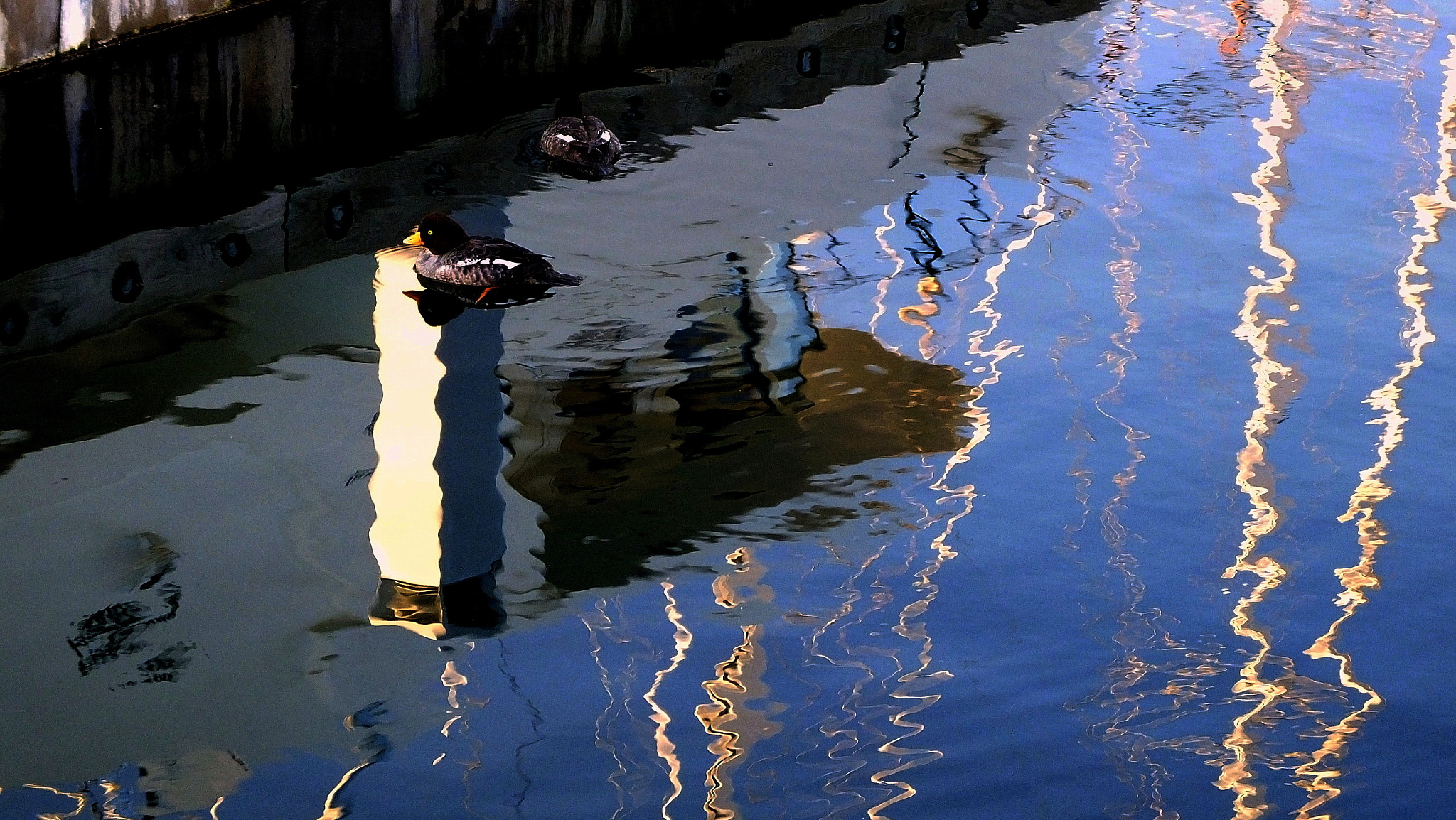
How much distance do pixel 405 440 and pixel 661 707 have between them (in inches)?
87.3

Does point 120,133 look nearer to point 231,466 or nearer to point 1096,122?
point 231,466

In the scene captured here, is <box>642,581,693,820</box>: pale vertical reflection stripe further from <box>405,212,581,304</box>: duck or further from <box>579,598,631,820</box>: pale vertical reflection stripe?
<box>405,212,581,304</box>: duck

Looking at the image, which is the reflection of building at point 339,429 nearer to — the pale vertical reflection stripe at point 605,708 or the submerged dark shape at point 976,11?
the pale vertical reflection stripe at point 605,708

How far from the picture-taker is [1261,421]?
7.71 m

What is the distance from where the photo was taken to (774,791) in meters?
5.11

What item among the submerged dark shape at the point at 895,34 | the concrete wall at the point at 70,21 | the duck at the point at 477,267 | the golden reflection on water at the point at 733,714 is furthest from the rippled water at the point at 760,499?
the submerged dark shape at the point at 895,34

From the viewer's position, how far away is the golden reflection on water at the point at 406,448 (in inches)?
247

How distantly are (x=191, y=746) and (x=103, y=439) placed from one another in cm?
221

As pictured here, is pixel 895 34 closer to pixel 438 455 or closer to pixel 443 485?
pixel 438 455

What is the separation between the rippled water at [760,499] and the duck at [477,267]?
23 centimetres

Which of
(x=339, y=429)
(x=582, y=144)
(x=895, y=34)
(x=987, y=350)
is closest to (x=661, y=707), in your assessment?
(x=339, y=429)

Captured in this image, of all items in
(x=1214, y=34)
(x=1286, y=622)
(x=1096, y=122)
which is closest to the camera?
(x=1286, y=622)

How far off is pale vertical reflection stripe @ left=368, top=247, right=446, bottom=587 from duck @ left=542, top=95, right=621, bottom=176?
1.54 m

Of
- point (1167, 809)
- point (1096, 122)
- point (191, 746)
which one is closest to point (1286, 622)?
point (1167, 809)
